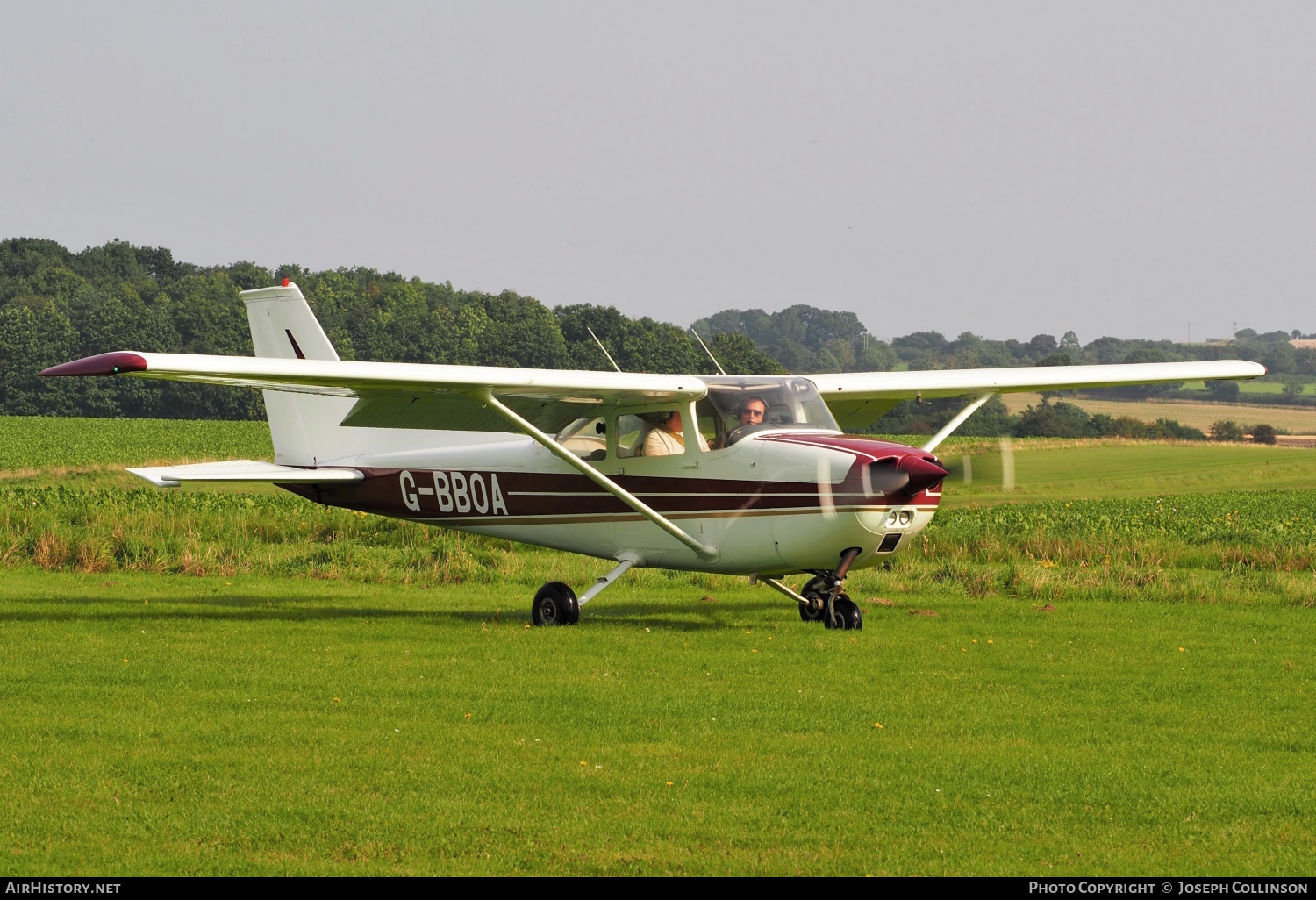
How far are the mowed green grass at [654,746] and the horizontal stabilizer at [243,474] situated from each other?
1.73 meters

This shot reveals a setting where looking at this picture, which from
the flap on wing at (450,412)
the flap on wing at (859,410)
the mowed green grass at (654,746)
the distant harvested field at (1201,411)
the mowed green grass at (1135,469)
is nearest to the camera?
the mowed green grass at (654,746)

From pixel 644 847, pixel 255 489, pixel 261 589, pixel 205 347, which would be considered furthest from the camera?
pixel 205 347

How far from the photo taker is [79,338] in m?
93.0

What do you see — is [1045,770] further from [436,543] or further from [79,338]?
[79,338]

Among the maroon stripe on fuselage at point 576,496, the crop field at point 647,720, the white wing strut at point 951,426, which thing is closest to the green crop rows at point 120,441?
the maroon stripe on fuselage at point 576,496

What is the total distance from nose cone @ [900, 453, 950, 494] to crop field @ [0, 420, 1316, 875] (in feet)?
4.75

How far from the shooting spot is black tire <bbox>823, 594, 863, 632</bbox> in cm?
1412

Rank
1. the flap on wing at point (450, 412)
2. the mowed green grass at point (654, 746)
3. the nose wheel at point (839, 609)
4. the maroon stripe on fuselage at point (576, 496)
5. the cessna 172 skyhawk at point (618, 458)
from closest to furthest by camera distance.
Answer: the mowed green grass at point (654, 746), the cessna 172 skyhawk at point (618, 458), the maroon stripe on fuselage at point (576, 496), the nose wheel at point (839, 609), the flap on wing at point (450, 412)

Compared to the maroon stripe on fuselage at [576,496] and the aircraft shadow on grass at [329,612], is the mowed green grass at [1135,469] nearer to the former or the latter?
the aircraft shadow on grass at [329,612]

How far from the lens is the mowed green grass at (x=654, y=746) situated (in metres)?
6.09

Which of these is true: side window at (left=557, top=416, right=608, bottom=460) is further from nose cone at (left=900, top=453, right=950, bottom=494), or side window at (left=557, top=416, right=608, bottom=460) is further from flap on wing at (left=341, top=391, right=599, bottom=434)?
nose cone at (left=900, top=453, right=950, bottom=494)
